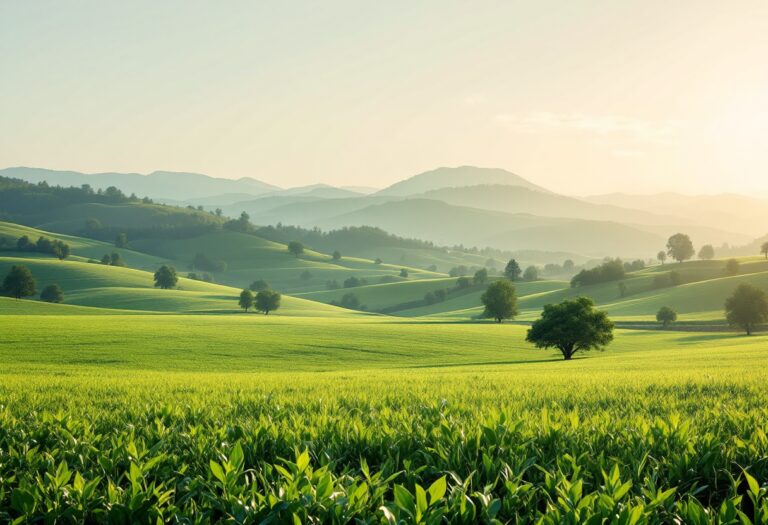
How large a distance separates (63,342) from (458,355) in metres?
36.5

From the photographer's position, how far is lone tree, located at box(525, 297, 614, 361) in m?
55.7

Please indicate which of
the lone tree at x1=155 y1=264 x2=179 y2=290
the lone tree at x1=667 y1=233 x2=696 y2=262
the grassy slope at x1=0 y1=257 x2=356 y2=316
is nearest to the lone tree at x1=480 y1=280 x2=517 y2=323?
the grassy slope at x1=0 y1=257 x2=356 y2=316

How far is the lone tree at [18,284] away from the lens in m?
105

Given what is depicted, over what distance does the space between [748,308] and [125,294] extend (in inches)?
4388

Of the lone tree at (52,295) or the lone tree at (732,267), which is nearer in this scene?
the lone tree at (52,295)

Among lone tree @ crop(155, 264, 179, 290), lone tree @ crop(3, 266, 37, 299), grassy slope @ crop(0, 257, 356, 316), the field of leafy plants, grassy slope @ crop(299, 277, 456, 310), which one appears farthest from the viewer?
grassy slope @ crop(299, 277, 456, 310)

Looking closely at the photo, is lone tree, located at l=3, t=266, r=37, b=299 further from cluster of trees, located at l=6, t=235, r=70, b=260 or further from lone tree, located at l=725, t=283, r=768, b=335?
Answer: lone tree, located at l=725, t=283, r=768, b=335

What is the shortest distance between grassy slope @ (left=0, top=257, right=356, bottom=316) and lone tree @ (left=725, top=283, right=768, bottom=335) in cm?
7249

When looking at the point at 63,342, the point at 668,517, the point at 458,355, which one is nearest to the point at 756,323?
the point at 458,355

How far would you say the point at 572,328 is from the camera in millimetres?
55812

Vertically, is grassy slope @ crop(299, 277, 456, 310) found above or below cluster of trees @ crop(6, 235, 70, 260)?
below

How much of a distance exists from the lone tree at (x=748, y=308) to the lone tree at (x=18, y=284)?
381 feet

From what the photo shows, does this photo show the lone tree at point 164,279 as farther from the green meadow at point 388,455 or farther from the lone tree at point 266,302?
the green meadow at point 388,455

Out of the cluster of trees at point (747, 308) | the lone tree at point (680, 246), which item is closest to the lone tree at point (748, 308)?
the cluster of trees at point (747, 308)
